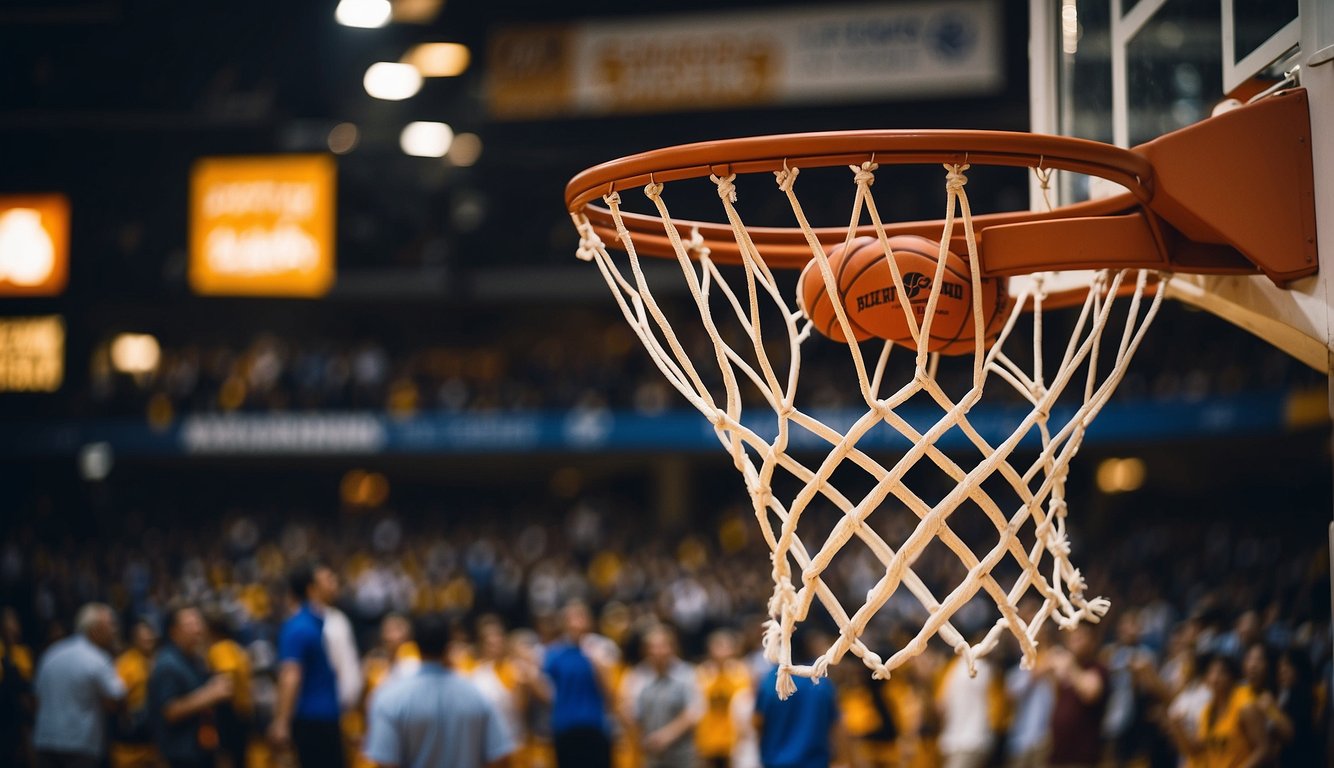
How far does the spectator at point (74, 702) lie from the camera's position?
534cm

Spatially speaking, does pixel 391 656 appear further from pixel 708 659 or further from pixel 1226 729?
pixel 1226 729

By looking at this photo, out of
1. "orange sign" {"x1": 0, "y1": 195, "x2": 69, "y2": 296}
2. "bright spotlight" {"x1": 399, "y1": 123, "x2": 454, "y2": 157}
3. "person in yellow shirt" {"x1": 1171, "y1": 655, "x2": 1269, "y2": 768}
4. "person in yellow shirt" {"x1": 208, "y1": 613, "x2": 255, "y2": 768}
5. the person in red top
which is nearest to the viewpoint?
"person in yellow shirt" {"x1": 1171, "y1": 655, "x2": 1269, "y2": 768}

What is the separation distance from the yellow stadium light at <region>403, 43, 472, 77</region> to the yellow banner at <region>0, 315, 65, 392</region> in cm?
605

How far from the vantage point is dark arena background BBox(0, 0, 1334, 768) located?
12.4 meters

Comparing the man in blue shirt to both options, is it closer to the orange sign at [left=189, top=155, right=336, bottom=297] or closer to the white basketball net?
the white basketball net

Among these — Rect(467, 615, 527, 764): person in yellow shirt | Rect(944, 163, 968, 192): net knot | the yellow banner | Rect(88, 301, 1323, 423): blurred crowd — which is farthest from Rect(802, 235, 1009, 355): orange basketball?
the yellow banner

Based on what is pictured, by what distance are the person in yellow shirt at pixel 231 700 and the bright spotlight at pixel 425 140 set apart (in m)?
8.74

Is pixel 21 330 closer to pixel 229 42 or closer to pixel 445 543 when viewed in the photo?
pixel 229 42

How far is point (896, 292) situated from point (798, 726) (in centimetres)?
277

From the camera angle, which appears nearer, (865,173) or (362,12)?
(865,173)

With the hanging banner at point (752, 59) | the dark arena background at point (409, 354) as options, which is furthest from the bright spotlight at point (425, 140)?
the hanging banner at point (752, 59)

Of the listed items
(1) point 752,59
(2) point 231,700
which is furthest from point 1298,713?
(1) point 752,59

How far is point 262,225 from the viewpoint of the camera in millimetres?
12664

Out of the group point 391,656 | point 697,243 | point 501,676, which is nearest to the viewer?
point 697,243
